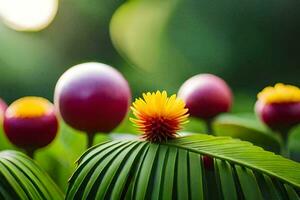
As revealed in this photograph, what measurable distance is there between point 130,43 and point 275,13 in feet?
1.07

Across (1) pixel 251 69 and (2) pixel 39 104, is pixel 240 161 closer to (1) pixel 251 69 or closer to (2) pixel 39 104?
(2) pixel 39 104

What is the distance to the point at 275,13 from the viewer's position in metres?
1.05

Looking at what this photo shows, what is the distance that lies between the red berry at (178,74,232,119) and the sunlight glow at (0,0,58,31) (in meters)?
0.73

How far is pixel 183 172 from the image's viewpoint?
286mm

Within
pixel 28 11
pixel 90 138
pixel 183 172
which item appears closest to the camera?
pixel 183 172

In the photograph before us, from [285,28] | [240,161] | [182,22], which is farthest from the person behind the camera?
[182,22]

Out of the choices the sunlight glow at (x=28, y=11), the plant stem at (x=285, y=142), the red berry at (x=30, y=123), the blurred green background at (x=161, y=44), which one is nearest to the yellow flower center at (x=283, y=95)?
the plant stem at (x=285, y=142)

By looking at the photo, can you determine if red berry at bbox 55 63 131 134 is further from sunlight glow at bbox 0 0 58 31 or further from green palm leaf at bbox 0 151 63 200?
sunlight glow at bbox 0 0 58 31

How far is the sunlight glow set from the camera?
110 cm

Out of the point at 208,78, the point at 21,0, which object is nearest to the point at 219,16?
the point at 21,0

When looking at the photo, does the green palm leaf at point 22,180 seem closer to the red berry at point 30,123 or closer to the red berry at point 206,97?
the red berry at point 30,123

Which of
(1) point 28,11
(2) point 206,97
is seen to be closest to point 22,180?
(2) point 206,97

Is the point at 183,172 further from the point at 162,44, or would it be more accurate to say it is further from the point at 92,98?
the point at 162,44

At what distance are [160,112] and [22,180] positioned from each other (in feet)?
0.29
